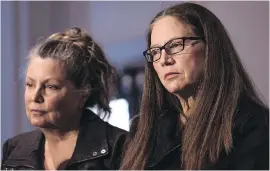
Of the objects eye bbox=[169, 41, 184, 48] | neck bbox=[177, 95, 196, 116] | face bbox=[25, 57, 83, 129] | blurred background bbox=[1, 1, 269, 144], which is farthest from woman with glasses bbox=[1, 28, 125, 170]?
eye bbox=[169, 41, 184, 48]

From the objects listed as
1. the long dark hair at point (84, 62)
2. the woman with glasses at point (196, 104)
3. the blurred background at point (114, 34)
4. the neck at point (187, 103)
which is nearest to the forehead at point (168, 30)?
the woman with glasses at point (196, 104)

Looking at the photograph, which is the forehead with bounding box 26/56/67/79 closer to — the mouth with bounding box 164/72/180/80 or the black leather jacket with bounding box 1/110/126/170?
the black leather jacket with bounding box 1/110/126/170

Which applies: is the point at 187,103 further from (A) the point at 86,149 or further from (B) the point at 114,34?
(B) the point at 114,34

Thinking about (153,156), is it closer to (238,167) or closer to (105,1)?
(238,167)

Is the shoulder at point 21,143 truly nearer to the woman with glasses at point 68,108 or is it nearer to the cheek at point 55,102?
the woman with glasses at point 68,108

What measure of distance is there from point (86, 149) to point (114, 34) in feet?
1.99

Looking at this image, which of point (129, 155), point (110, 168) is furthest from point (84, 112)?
point (129, 155)

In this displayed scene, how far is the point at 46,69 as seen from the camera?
1.23m

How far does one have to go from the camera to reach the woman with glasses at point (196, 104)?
34.8 inches

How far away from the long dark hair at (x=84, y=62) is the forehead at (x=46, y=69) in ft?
0.04

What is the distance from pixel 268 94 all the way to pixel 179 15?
55 cm

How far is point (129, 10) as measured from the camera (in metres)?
1.64

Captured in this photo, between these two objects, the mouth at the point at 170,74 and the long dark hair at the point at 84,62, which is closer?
the mouth at the point at 170,74

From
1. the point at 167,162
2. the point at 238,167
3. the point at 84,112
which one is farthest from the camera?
the point at 84,112
